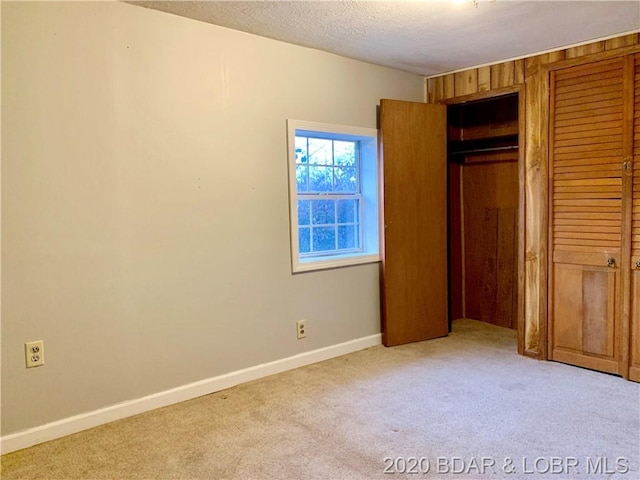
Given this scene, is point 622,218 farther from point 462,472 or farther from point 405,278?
point 462,472

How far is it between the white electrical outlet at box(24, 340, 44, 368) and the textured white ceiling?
73.7 inches

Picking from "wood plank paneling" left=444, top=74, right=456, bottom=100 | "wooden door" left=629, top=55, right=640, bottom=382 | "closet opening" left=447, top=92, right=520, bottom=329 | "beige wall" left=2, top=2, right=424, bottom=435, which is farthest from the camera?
"closet opening" left=447, top=92, right=520, bottom=329

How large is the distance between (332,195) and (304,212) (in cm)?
29

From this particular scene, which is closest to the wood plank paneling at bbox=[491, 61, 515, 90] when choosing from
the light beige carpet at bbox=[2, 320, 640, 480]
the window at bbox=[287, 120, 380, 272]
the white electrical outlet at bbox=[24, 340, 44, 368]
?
the window at bbox=[287, 120, 380, 272]

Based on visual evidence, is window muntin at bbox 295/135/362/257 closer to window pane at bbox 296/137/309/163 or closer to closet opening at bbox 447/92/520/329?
window pane at bbox 296/137/309/163

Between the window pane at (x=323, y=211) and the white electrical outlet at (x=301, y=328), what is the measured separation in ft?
2.54

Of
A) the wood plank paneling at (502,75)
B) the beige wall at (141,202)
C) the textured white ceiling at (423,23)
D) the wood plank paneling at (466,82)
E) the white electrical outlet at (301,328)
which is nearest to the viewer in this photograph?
the beige wall at (141,202)

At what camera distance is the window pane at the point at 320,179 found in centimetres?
362

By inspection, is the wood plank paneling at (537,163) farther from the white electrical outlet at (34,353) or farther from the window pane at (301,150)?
the white electrical outlet at (34,353)

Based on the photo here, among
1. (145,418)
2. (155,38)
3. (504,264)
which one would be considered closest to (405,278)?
(504,264)

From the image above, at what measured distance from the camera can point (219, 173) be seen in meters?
2.96

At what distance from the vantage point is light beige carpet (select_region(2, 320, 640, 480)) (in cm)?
210

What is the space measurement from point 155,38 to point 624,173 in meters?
3.03

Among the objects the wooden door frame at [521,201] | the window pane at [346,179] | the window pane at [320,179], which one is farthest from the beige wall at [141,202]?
the wooden door frame at [521,201]
